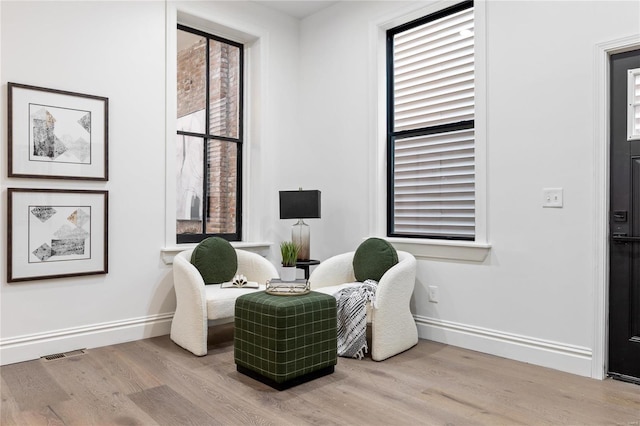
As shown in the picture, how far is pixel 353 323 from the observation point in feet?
10.2

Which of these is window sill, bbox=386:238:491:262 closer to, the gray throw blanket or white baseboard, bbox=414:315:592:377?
white baseboard, bbox=414:315:592:377

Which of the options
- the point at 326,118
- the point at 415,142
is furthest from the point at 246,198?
the point at 415,142

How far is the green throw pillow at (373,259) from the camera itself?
3.47 meters

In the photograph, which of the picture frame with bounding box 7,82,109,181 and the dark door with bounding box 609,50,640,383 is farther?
the picture frame with bounding box 7,82,109,181

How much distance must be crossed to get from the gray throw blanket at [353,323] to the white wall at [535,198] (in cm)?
69

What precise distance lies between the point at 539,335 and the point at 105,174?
10.5 ft

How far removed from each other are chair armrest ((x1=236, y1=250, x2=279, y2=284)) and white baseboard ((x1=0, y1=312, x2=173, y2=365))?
2.26 ft

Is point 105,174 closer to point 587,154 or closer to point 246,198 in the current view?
point 246,198

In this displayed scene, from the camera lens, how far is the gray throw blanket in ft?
10.1

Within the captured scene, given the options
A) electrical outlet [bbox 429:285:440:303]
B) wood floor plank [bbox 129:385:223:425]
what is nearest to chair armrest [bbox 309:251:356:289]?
electrical outlet [bbox 429:285:440:303]

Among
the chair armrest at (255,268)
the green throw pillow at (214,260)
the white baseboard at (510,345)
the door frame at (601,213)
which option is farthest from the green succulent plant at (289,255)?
the door frame at (601,213)

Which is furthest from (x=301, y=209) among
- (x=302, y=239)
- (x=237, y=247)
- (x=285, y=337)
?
(x=285, y=337)

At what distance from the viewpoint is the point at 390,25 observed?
388 centimetres

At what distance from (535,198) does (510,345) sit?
1.00 meters
